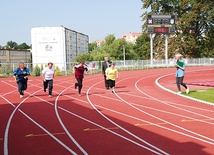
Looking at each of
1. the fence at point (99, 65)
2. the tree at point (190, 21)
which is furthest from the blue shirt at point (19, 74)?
the tree at point (190, 21)

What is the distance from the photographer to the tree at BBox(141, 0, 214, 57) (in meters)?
52.1

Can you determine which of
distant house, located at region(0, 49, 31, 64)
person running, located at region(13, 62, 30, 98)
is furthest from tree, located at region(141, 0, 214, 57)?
distant house, located at region(0, 49, 31, 64)

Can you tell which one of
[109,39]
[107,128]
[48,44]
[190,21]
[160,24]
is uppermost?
[190,21]

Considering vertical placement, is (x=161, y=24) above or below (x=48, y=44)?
above

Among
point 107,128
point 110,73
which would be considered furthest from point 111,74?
point 107,128

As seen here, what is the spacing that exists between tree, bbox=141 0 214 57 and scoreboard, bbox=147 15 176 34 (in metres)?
11.9

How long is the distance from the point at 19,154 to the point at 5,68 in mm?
27095

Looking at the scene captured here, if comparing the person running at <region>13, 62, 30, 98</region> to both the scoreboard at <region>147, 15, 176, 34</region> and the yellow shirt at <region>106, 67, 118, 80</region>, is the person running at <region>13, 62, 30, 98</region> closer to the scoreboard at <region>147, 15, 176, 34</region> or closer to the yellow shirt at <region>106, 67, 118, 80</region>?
the yellow shirt at <region>106, 67, 118, 80</region>

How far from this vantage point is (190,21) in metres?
51.9

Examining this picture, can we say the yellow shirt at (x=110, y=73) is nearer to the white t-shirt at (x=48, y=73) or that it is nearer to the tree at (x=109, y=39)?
the white t-shirt at (x=48, y=73)

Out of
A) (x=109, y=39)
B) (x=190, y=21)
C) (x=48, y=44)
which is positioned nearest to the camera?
(x=190, y=21)

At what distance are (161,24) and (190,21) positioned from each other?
43.2ft

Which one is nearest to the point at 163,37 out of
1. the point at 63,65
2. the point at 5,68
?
the point at 63,65

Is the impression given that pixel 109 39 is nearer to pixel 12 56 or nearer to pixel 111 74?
pixel 12 56
